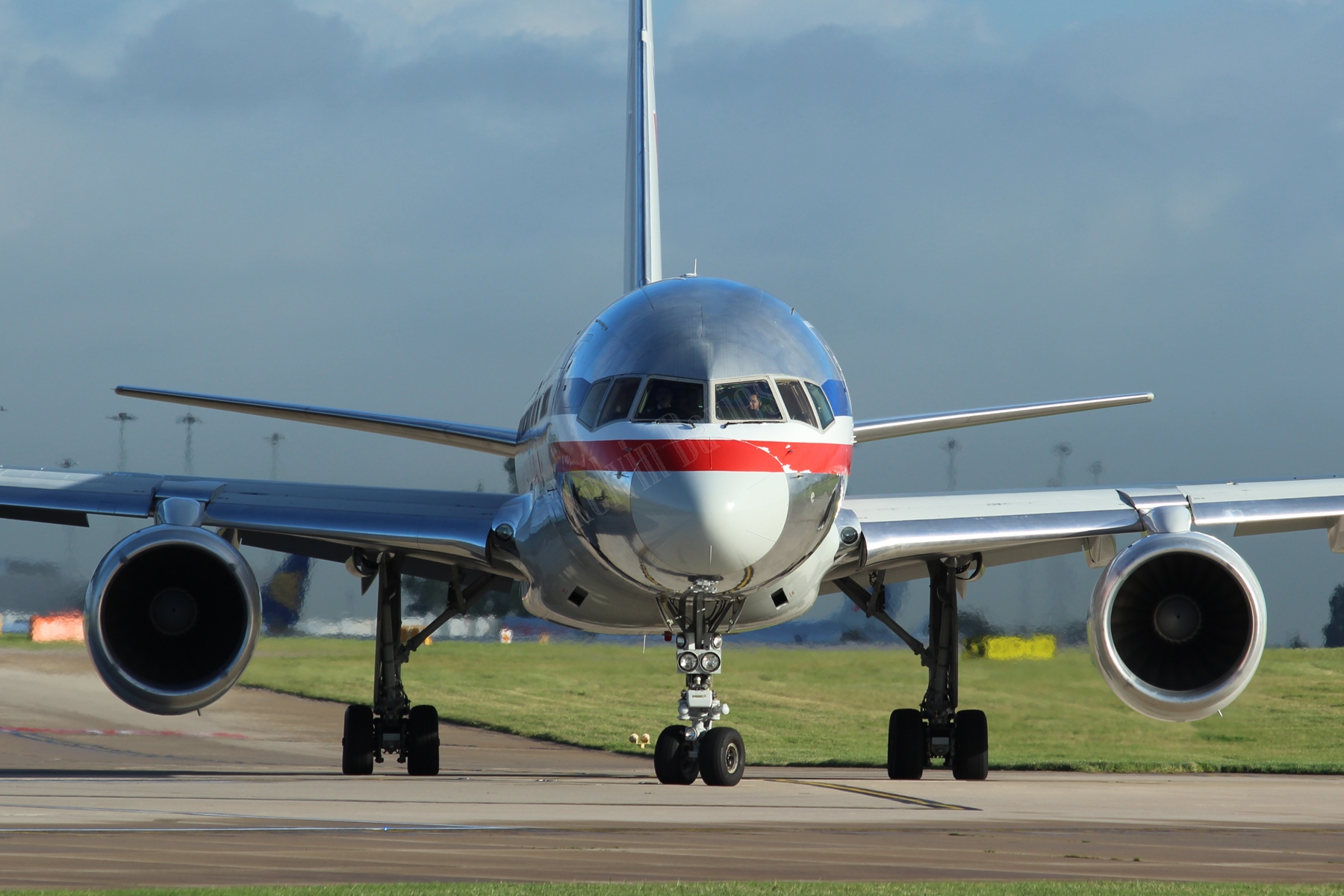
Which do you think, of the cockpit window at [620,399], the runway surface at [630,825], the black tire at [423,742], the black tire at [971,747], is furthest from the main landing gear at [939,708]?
the cockpit window at [620,399]

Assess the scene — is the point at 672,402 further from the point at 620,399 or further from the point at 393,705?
the point at 393,705

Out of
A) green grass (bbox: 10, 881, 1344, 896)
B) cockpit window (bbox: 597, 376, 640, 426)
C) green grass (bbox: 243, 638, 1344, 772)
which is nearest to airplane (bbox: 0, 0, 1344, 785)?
cockpit window (bbox: 597, 376, 640, 426)

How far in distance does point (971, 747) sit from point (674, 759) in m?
4.76

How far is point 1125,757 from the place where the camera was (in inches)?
765

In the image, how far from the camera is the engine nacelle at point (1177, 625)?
548 inches

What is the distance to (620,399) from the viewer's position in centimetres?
1221

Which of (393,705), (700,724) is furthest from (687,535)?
(393,705)

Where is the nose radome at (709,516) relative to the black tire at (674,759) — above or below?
above

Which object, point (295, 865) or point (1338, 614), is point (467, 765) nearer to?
point (295, 865)

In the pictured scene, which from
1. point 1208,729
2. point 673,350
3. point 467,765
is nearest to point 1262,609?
point 673,350

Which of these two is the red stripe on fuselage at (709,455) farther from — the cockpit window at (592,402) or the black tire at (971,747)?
the black tire at (971,747)

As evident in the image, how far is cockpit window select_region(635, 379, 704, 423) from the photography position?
1177 centimetres

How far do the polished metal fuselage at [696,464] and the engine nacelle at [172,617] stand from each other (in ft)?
8.95

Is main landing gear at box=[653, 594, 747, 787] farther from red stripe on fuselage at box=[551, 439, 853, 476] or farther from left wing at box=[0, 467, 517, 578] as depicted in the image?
left wing at box=[0, 467, 517, 578]
